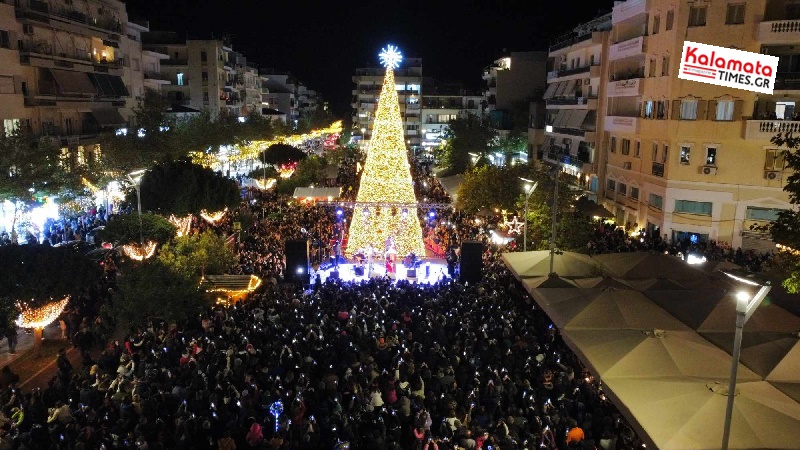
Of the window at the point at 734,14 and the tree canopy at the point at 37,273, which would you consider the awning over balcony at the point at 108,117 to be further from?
the window at the point at 734,14

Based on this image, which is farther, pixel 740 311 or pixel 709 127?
pixel 709 127

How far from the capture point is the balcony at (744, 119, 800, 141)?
2528 cm

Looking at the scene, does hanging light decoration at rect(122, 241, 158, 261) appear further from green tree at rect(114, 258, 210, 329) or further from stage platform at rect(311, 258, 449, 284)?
stage platform at rect(311, 258, 449, 284)

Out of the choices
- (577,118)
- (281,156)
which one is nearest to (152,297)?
(577,118)

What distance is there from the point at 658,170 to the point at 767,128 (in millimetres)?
5090

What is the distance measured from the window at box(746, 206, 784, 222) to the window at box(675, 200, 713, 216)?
5.27 feet

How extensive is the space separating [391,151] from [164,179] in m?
9.83

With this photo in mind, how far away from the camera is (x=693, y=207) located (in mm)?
28750

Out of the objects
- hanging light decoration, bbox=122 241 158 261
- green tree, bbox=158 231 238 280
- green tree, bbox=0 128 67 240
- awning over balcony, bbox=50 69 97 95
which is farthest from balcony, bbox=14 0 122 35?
green tree, bbox=158 231 238 280

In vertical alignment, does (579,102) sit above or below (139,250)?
above

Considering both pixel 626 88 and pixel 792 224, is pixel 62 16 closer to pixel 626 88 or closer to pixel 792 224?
pixel 626 88

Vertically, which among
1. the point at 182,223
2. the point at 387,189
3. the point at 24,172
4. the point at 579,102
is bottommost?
the point at 182,223

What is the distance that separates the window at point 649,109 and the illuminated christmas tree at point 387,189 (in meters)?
13.0

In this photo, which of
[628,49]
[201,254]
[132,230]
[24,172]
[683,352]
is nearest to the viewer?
[683,352]
